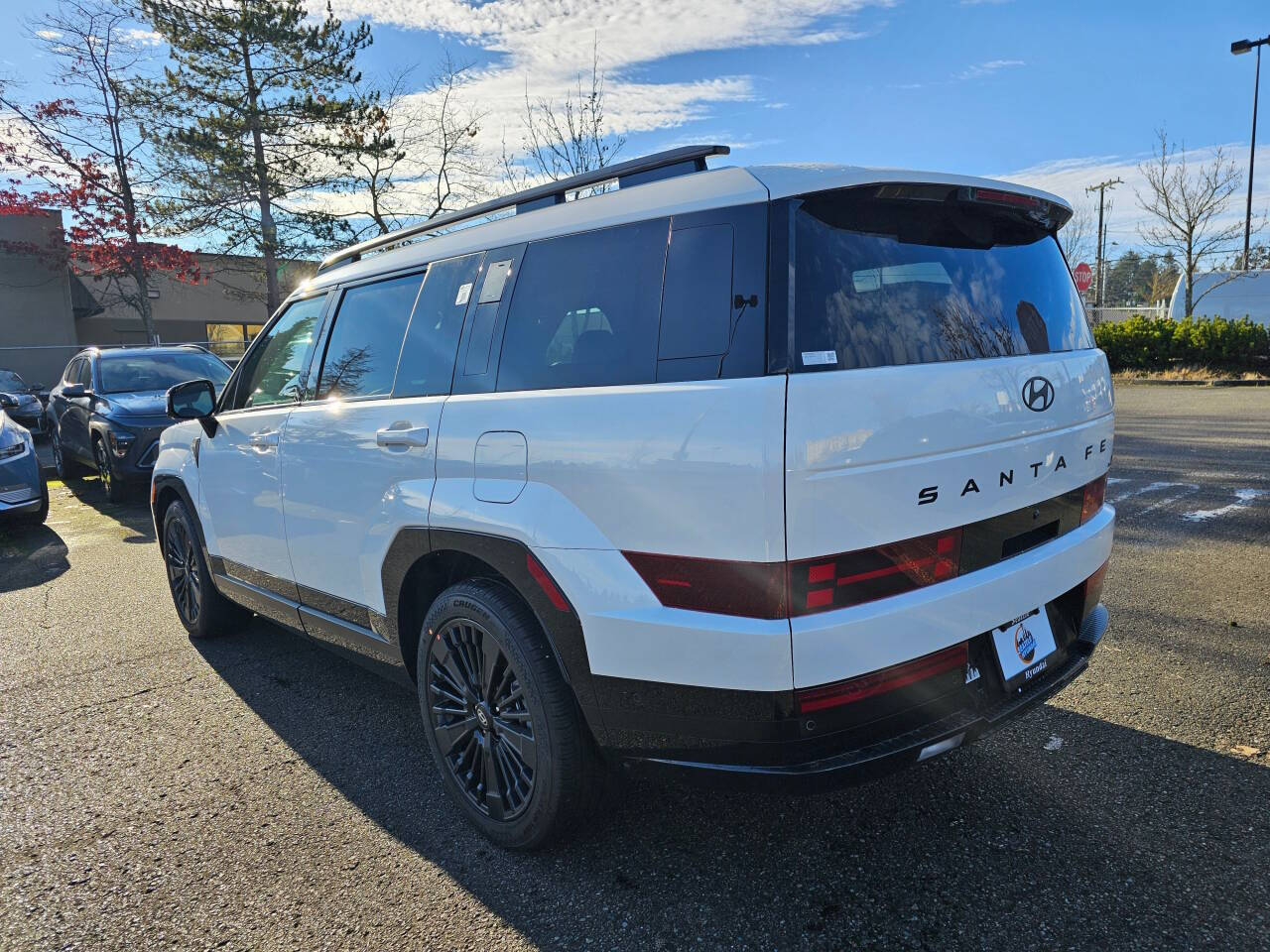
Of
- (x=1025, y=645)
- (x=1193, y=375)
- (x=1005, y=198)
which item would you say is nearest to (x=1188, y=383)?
(x=1193, y=375)

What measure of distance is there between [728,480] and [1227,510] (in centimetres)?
663

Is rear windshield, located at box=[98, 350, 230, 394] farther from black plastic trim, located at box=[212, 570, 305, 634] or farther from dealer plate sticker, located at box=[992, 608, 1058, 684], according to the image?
dealer plate sticker, located at box=[992, 608, 1058, 684]

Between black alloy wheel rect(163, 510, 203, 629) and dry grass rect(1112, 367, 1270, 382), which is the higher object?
dry grass rect(1112, 367, 1270, 382)

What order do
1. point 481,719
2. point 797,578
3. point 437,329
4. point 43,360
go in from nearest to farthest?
1. point 797,578
2. point 481,719
3. point 437,329
4. point 43,360

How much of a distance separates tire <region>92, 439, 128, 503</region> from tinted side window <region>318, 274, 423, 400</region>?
7061mm

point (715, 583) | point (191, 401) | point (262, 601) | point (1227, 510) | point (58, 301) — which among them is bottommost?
point (1227, 510)

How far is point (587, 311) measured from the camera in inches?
96.5

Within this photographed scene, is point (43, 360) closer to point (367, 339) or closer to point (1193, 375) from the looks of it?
point (367, 339)

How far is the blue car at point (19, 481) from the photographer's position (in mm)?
7459

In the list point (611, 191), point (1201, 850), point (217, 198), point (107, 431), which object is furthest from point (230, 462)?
point (217, 198)

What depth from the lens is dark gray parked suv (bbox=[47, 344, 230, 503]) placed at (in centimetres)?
900

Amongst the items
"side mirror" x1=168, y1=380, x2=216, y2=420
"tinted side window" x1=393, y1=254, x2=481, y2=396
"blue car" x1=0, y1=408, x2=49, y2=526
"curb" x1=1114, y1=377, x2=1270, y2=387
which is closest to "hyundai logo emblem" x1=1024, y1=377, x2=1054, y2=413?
"tinted side window" x1=393, y1=254, x2=481, y2=396

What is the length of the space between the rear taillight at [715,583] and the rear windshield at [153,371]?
9217mm

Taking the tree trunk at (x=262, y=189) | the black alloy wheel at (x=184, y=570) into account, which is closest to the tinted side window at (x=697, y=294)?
the black alloy wheel at (x=184, y=570)
